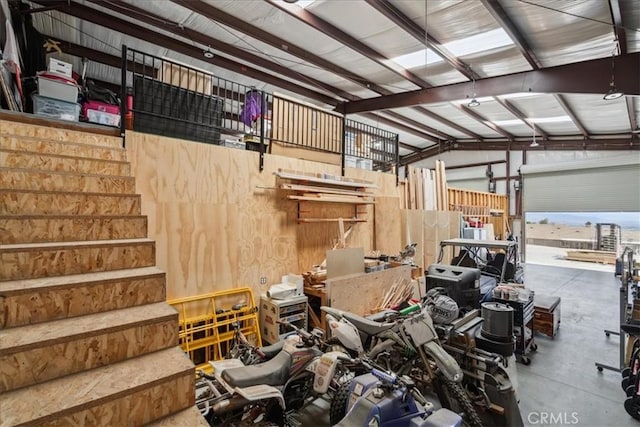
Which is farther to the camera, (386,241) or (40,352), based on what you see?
(386,241)

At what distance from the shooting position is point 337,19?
13.8 feet

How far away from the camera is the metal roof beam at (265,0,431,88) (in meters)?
3.92

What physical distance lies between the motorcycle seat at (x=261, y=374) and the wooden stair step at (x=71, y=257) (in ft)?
3.47

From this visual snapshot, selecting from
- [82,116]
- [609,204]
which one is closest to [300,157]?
[82,116]

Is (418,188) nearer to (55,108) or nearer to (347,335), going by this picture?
(347,335)

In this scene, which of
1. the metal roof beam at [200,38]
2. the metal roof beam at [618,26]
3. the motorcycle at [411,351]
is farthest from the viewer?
the metal roof beam at [200,38]

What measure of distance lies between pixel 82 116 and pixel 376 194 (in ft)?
16.5

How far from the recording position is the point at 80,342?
1.59m

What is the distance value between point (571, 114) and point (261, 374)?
920 centimetres

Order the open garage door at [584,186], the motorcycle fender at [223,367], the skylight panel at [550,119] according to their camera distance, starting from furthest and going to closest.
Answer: the open garage door at [584,186]
the skylight panel at [550,119]
the motorcycle fender at [223,367]

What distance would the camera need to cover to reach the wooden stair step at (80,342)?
1442 millimetres

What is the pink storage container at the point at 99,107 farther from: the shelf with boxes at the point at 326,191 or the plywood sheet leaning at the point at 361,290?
the plywood sheet leaning at the point at 361,290

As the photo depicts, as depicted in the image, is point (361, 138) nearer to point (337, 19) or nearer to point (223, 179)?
point (337, 19)

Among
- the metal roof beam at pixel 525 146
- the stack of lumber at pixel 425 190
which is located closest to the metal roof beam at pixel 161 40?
the stack of lumber at pixel 425 190
